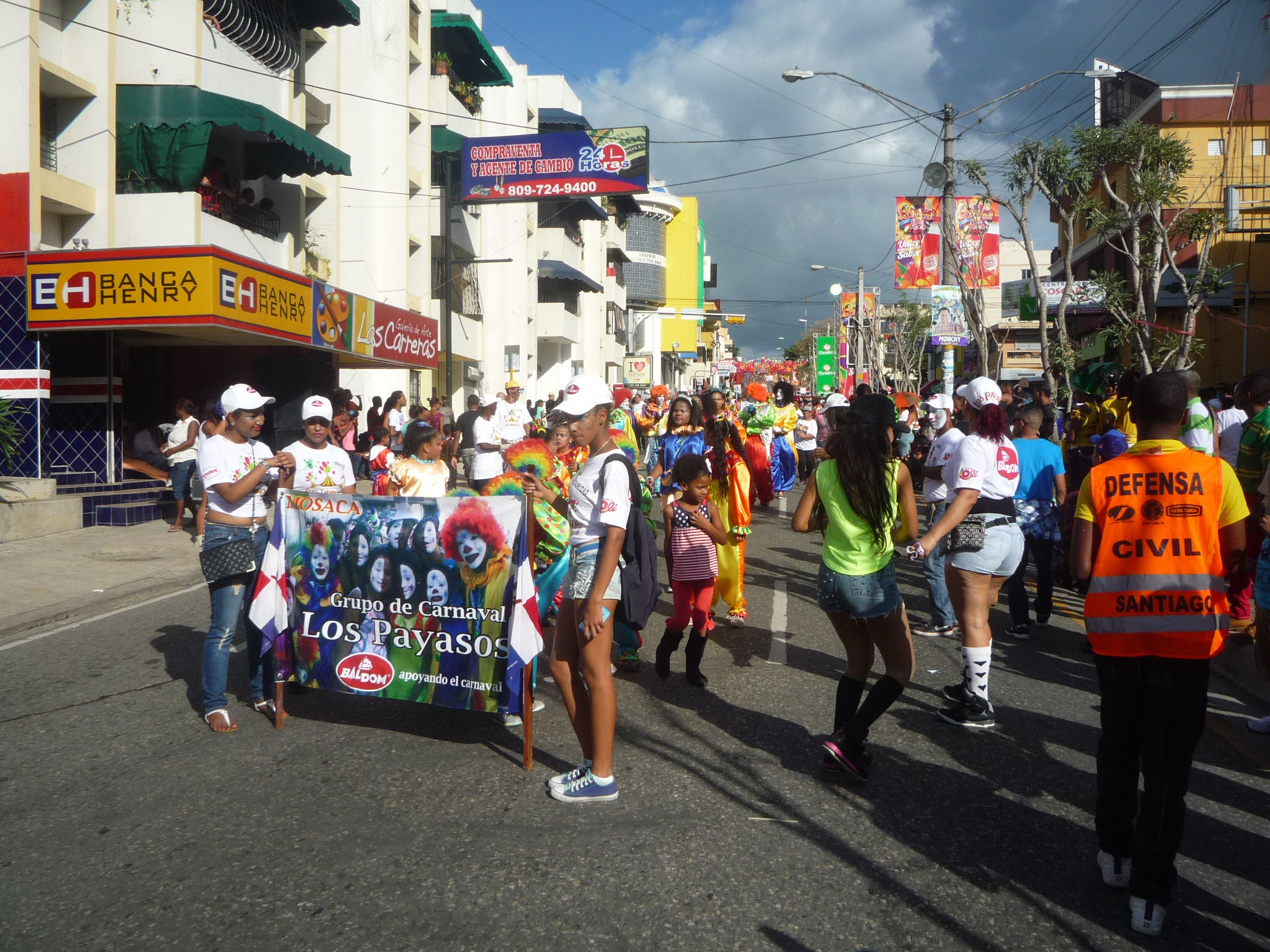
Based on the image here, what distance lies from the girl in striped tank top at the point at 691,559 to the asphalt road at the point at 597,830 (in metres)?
0.26

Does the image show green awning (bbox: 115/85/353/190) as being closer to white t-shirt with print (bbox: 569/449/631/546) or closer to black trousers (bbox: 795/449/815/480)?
black trousers (bbox: 795/449/815/480)

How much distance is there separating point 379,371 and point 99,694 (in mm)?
20242

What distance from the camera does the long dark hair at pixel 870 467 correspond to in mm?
4633

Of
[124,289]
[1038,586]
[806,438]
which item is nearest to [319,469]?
[1038,586]

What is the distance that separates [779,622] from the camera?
27.8 feet

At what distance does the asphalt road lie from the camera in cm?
340

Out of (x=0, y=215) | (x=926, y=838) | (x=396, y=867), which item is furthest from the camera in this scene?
(x=0, y=215)

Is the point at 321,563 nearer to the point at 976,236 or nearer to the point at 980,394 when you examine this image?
the point at 980,394

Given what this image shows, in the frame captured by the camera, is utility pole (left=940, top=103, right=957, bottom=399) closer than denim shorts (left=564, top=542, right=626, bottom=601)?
No

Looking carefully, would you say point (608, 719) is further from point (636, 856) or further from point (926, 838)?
point (926, 838)

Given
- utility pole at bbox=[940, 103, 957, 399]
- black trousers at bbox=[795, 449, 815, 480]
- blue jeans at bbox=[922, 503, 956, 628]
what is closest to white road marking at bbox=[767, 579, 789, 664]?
blue jeans at bbox=[922, 503, 956, 628]

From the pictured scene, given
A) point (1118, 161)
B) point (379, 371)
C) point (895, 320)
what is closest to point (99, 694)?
point (1118, 161)

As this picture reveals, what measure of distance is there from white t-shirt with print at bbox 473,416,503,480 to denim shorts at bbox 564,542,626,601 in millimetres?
7307

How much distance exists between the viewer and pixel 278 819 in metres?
4.28
